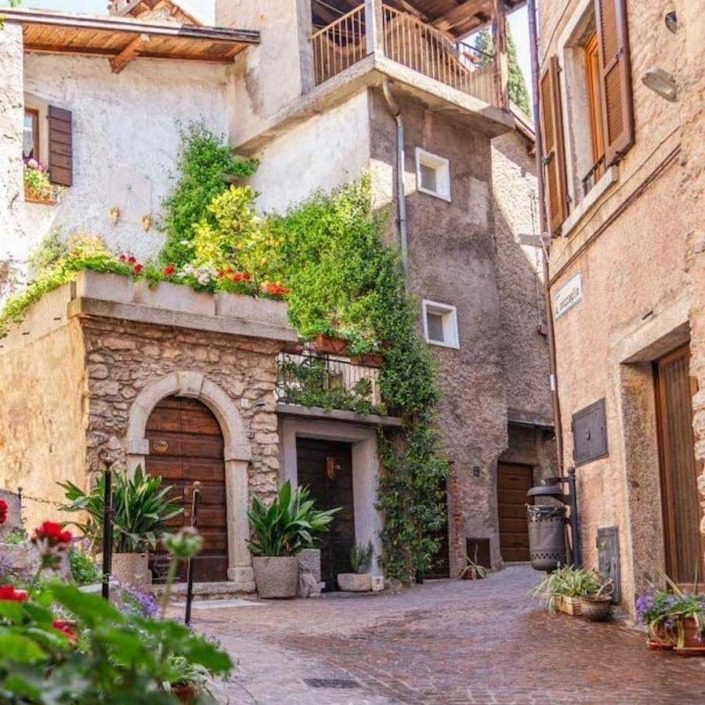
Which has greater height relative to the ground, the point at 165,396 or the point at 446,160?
the point at 446,160

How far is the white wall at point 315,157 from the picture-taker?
58.9ft

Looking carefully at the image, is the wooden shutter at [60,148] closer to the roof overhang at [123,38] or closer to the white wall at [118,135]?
the white wall at [118,135]

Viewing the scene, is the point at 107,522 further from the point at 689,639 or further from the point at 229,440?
the point at 229,440

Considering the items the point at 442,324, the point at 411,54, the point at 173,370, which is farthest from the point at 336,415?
the point at 411,54

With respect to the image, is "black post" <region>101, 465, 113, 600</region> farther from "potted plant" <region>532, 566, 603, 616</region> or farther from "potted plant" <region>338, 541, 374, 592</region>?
"potted plant" <region>338, 541, 374, 592</region>

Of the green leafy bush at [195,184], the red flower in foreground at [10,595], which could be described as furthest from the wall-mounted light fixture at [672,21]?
the green leafy bush at [195,184]

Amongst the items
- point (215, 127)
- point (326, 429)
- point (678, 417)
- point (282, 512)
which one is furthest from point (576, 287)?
point (215, 127)

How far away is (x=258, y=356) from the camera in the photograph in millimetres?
14312

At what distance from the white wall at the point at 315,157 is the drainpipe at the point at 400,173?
37cm

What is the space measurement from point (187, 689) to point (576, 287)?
6.39 meters

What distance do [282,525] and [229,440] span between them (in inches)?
46.0

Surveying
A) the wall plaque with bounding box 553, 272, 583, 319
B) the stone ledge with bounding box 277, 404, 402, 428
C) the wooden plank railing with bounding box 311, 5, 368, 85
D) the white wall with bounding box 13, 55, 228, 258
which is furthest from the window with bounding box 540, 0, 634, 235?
the white wall with bounding box 13, 55, 228, 258

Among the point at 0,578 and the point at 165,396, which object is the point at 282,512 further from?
the point at 0,578

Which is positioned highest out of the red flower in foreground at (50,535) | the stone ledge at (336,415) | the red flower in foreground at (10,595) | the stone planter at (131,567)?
the stone ledge at (336,415)
